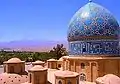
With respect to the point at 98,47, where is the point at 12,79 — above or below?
below

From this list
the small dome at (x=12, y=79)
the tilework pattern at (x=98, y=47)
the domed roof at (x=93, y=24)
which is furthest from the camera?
the domed roof at (x=93, y=24)

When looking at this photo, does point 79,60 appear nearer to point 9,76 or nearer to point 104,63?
point 104,63

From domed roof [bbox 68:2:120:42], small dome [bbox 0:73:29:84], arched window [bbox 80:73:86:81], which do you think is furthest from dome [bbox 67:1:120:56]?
small dome [bbox 0:73:29:84]

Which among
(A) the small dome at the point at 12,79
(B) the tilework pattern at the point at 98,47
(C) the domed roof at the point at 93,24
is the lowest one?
(A) the small dome at the point at 12,79

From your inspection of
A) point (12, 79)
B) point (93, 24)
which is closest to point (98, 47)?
point (93, 24)

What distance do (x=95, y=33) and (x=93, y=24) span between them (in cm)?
68

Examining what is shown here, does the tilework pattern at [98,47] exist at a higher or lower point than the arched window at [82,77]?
higher

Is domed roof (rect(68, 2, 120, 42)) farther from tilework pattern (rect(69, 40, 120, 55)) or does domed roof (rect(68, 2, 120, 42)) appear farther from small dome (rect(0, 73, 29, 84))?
small dome (rect(0, 73, 29, 84))

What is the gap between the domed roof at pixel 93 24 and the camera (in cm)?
1681

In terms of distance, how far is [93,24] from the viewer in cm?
1688

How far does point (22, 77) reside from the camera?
54.3ft

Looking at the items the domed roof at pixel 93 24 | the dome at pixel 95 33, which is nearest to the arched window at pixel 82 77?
the dome at pixel 95 33

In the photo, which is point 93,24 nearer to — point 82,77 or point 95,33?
point 95,33

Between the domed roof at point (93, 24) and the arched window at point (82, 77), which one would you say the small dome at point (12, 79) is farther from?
the domed roof at point (93, 24)
